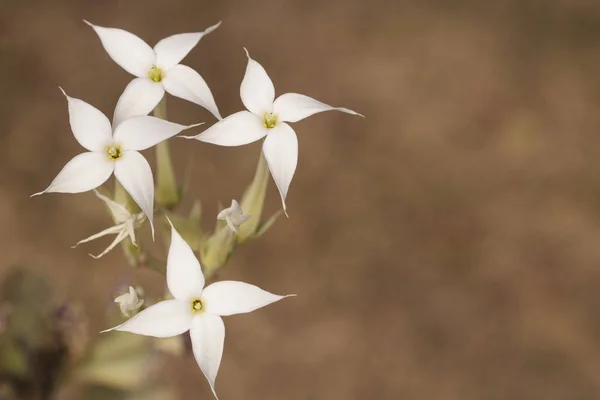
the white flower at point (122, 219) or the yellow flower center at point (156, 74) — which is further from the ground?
the yellow flower center at point (156, 74)

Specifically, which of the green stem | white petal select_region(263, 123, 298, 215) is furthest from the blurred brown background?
white petal select_region(263, 123, 298, 215)

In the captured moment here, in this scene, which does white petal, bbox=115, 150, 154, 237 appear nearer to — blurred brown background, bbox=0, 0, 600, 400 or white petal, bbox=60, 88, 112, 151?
white petal, bbox=60, 88, 112, 151

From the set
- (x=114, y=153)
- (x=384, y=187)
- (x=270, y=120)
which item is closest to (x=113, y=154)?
(x=114, y=153)

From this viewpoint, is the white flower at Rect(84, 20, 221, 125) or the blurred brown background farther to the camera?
the blurred brown background

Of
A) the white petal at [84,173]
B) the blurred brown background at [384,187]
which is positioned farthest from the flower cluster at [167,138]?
the blurred brown background at [384,187]

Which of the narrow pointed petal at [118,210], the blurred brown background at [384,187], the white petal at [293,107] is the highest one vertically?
the white petal at [293,107]

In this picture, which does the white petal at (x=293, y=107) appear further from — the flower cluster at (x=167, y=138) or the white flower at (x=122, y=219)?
the white flower at (x=122, y=219)

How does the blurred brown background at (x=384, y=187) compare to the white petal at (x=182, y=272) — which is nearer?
the white petal at (x=182, y=272)

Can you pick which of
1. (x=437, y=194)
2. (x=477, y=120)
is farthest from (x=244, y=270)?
(x=477, y=120)
